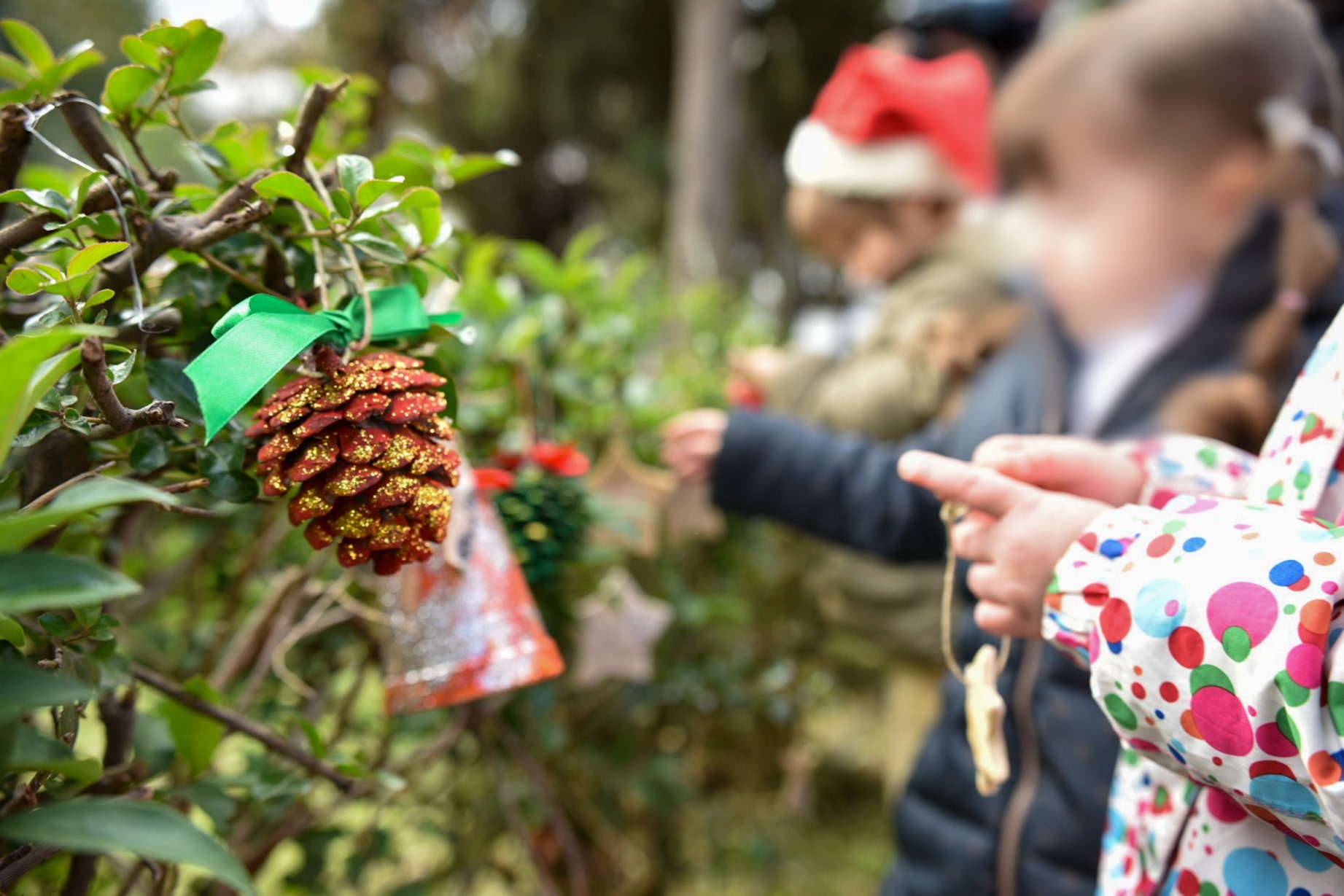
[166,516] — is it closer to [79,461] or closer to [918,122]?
[79,461]

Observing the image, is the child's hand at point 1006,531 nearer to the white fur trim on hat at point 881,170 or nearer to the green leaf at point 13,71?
the green leaf at point 13,71

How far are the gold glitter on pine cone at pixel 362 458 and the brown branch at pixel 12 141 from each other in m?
0.18

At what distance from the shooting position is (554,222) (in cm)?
677

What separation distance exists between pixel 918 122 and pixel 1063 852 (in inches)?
53.6

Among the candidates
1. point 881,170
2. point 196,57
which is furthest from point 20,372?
point 881,170

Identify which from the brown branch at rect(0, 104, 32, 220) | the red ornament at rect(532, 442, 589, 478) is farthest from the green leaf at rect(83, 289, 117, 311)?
the red ornament at rect(532, 442, 589, 478)

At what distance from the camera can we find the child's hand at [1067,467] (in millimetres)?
537

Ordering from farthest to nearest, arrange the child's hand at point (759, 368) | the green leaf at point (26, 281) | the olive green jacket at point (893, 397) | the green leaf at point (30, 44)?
the child's hand at point (759, 368)
the olive green jacket at point (893, 397)
the green leaf at point (30, 44)
the green leaf at point (26, 281)

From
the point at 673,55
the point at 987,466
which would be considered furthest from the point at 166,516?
the point at 673,55

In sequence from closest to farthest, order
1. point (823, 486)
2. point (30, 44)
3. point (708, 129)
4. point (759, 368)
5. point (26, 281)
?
point (26, 281), point (30, 44), point (823, 486), point (759, 368), point (708, 129)

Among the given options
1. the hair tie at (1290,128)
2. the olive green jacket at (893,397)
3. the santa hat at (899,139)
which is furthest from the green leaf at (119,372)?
the santa hat at (899,139)

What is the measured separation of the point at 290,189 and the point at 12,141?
15 centimetres

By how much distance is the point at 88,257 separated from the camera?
0.34 metres

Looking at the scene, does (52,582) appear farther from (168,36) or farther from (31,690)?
(168,36)
